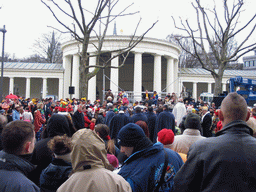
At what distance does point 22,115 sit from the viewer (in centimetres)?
1127

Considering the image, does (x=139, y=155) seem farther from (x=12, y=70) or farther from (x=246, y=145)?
(x=12, y=70)

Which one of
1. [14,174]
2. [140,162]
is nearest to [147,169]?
[140,162]

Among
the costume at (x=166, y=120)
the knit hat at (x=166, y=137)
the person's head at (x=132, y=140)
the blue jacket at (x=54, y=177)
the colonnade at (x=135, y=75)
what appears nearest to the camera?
the blue jacket at (x=54, y=177)

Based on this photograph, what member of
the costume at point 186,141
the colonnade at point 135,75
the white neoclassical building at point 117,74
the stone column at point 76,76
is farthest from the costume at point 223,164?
the stone column at point 76,76

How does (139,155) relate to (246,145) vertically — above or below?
below

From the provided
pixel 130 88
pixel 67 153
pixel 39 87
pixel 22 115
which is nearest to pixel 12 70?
pixel 39 87

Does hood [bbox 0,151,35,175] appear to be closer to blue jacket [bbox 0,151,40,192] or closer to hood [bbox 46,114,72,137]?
blue jacket [bbox 0,151,40,192]

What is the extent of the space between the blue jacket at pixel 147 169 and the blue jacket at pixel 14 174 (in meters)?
0.90

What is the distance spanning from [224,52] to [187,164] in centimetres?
2295

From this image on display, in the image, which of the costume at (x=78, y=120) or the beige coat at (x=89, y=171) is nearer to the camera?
the beige coat at (x=89, y=171)

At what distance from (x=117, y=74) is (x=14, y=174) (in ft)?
95.8

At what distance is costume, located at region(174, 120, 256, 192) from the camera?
1.97m

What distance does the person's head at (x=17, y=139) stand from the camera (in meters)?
2.37

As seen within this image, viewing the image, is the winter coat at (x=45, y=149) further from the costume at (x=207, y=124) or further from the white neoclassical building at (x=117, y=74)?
the white neoclassical building at (x=117, y=74)
